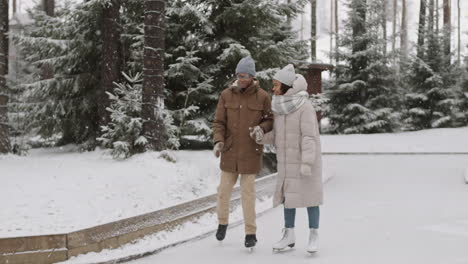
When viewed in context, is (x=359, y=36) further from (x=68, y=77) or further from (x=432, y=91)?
(x=68, y=77)

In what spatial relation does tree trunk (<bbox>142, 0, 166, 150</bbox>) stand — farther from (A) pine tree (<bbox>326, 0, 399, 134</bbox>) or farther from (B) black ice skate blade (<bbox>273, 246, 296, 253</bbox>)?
(A) pine tree (<bbox>326, 0, 399, 134</bbox>)

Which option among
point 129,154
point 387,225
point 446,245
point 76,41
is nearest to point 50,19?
point 76,41

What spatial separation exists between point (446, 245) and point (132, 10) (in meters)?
9.29

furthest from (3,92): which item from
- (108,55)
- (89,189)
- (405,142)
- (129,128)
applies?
(405,142)

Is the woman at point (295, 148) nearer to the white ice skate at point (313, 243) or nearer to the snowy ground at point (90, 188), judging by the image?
the white ice skate at point (313, 243)

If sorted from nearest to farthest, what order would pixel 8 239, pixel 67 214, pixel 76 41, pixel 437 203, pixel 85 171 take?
pixel 8 239, pixel 67 214, pixel 85 171, pixel 437 203, pixel 76 41

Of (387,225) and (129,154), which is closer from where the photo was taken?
(387,225)

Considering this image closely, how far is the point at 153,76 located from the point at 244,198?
3.87 metres

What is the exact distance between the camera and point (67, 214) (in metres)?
5.85

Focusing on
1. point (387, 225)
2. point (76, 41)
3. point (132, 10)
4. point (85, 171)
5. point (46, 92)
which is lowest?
point (387, 225)

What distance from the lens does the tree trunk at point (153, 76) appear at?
9.00 meters

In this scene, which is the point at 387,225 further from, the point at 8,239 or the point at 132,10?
the point at 132,10

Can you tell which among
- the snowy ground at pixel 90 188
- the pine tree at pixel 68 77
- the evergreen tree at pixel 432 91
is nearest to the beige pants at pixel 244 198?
the snowy ground at pixel 90 188

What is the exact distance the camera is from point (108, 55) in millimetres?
11844
